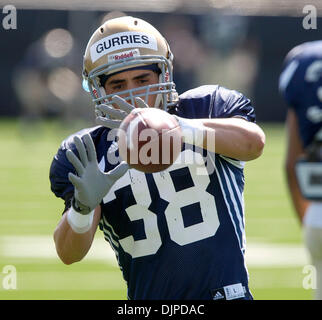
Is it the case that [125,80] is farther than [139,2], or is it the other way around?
[139,2]

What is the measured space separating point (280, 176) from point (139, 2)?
9596 millimetres

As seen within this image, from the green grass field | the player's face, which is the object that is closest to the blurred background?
the green grass field

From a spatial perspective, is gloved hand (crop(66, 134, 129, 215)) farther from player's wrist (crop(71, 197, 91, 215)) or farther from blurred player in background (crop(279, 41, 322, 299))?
blurred player in background (crop(279, 41, 322, 299))

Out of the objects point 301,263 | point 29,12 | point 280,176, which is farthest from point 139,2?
point 301,263

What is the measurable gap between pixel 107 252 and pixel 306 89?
493cm

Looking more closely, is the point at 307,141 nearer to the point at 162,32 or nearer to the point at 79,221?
the point at 79,221

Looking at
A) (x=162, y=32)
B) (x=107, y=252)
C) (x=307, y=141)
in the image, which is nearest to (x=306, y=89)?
(x=307, y=141)

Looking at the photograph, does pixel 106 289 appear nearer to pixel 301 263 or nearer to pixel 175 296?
pixel 301 263

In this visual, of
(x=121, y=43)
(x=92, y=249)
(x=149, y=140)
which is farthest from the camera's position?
(x=92, y=249)

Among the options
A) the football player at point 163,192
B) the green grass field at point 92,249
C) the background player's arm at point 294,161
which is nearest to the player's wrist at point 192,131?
the football player at point 163,192

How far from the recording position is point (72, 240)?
325cm

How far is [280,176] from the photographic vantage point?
12281 mm

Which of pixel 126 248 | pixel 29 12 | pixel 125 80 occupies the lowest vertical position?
pixel 126 248

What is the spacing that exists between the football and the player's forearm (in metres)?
0.13
